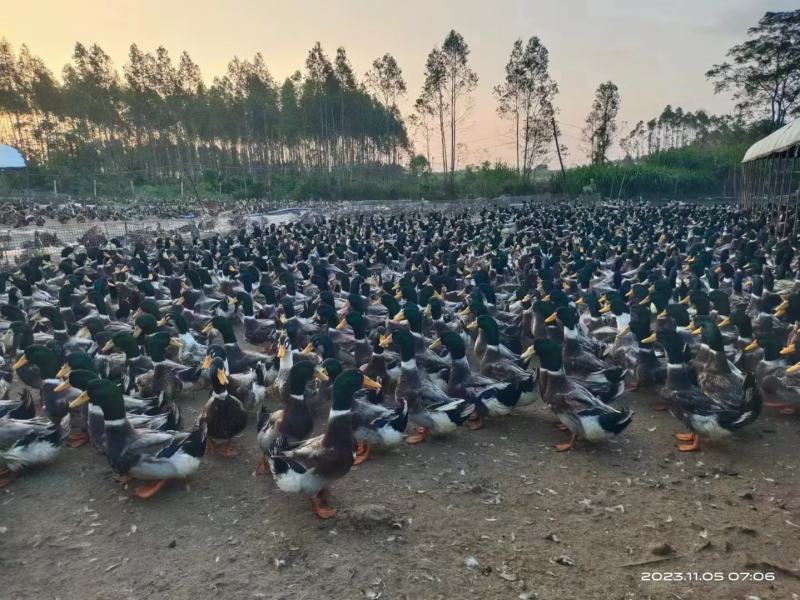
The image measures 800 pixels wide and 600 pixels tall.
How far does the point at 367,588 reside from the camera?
4.07m

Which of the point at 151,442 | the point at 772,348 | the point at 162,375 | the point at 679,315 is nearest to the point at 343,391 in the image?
the point at 151,442

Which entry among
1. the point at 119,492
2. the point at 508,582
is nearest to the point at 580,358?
the point at 508,582

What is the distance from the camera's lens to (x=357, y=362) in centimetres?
836

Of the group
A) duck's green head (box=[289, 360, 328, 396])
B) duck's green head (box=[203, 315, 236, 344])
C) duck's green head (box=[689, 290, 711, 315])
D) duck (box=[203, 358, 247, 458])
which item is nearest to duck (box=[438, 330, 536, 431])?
duck's green head (box=[289, 360, 328, 396])

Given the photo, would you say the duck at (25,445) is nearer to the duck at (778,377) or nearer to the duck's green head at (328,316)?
the duck's green head at (328,316)

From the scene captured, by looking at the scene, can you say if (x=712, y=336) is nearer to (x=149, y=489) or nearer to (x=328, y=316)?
(x=328, y=316)

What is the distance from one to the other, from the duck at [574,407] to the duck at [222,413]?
3.68 metres

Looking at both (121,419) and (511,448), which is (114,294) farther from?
(511,448)

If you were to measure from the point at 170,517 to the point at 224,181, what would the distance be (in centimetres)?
5628

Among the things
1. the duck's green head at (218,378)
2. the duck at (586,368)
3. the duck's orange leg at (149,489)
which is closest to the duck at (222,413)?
the duck's green head at (218,378)

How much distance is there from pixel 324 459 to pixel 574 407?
3.03 meters

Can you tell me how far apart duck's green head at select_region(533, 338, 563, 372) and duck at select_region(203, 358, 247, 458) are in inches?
144

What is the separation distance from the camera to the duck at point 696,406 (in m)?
5.60

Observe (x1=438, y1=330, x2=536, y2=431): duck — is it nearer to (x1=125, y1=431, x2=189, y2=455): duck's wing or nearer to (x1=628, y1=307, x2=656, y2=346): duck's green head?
(x1=628, y1=307, x2=656, y2=346): duck's green head
